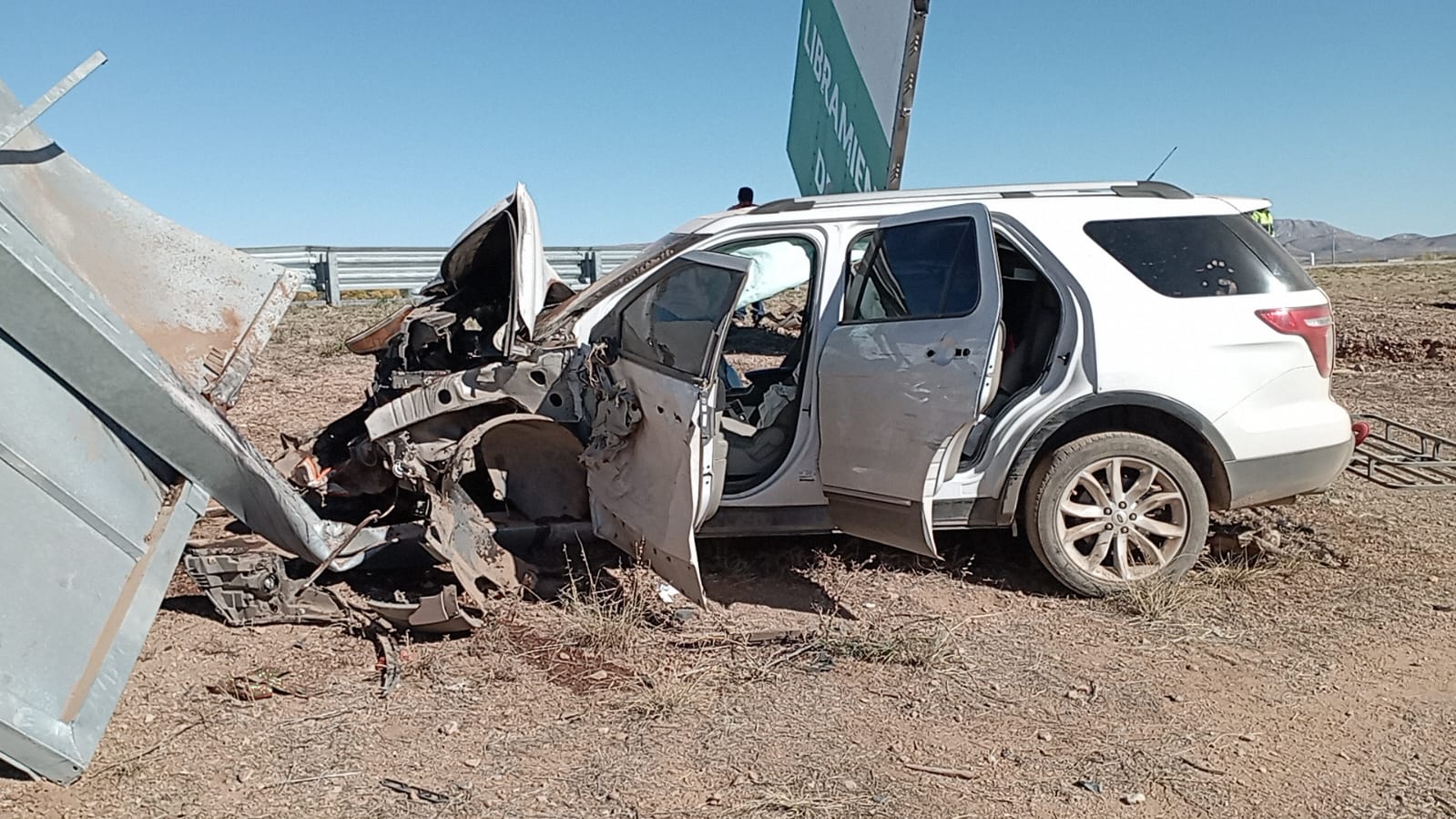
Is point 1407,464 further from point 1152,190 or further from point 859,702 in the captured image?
point 859,702

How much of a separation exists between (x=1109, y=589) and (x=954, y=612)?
2.33 ft

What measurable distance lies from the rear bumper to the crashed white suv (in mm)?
12

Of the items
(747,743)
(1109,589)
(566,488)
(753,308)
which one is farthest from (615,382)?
(753,308)

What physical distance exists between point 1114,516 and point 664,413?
213cm

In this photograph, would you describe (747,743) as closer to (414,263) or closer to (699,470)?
(699,470)

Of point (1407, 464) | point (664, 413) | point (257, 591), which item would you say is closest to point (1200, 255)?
point (1407, 464)

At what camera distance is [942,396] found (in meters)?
4.57

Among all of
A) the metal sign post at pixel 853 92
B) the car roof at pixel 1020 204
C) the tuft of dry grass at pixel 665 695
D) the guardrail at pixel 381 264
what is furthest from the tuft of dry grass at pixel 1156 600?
the guardrail at pixel 381 264

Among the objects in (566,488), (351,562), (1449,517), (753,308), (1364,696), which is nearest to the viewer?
(1364,696)

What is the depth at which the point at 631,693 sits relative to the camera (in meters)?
4.15

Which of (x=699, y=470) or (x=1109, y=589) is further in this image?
(x=1109, y=589)

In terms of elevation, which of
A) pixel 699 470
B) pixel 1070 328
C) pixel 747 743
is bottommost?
pixel 747 743

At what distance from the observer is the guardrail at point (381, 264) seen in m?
19.3

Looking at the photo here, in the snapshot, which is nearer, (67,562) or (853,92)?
(67,562)
